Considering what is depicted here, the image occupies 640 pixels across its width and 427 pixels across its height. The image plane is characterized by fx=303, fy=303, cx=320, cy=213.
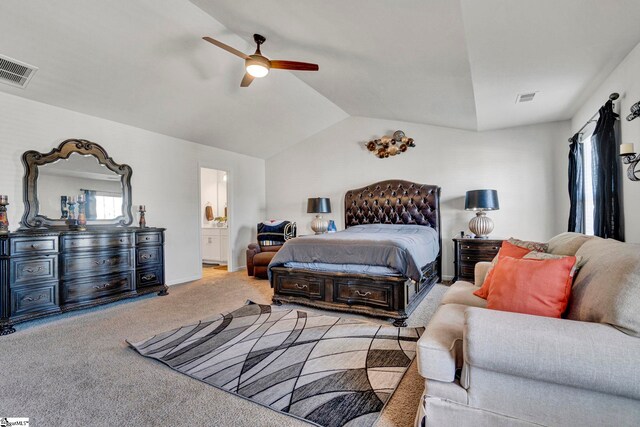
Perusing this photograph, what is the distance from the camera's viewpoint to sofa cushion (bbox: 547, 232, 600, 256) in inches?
81.7

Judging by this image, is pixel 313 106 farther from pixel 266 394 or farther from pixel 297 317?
pixel 266 394

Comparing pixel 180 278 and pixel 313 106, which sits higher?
pixel 313 106

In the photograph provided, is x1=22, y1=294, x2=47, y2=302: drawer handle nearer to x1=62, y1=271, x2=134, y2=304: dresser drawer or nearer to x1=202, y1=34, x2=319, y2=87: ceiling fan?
x1=62, y1=271, x2=134, y2=304: dresser drawer

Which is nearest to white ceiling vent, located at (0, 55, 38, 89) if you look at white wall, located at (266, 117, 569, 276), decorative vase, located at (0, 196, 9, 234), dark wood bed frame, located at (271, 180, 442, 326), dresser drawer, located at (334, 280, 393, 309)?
decorative vase, located at (0, 196, 9, 234)

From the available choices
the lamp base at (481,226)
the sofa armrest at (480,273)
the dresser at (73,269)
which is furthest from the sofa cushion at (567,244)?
the dresser at (73,269)

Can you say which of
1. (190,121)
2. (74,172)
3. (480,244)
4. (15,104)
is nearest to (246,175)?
(190,121)

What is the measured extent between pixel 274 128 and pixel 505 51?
3.93 metres

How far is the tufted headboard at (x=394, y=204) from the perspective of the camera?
5.00 m

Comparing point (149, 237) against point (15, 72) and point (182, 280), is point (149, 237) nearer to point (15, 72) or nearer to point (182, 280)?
point (182, 280)

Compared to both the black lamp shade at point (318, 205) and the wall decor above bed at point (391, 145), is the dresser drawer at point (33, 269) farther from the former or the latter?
the wall decor above bed at point (391, 145)

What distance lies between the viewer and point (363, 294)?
3223 mm

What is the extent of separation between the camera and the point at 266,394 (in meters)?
1.86

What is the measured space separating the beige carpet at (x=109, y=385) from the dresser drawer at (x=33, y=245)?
0.78 meters

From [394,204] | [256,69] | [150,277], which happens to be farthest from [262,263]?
[256,69]
